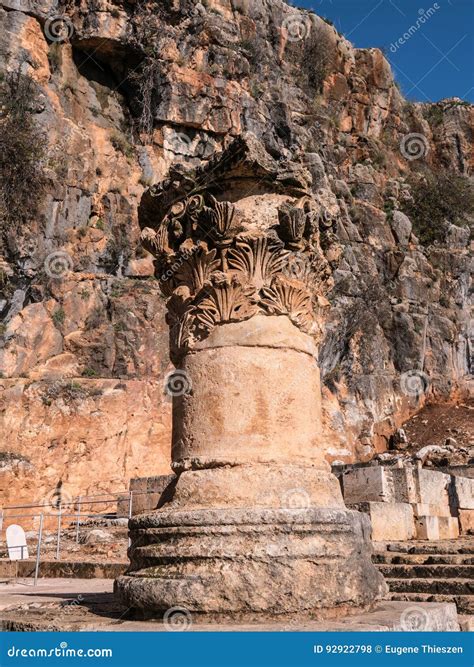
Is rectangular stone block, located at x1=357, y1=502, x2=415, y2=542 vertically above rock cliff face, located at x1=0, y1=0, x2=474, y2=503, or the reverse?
rock cliff face, located at x1=0, y1=0, x2=474, y2=503

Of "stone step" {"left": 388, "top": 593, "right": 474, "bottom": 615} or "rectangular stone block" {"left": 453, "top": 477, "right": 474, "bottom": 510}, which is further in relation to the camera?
"rectangular stone block" {"left": 453, "top": 477, "right": 474, "bottom": 510}

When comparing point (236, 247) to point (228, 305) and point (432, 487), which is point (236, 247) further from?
point (432, 487)

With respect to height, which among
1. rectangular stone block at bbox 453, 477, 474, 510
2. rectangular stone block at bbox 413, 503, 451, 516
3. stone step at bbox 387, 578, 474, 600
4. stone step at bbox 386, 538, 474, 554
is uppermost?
rectangular stone block at bbox 453, 477, 474, 510

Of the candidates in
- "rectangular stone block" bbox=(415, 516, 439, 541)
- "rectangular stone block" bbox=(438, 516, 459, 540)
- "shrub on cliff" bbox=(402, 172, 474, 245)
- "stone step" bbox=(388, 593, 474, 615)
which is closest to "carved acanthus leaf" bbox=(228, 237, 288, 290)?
"stone step" bbox=(388, 593, 474, 615)

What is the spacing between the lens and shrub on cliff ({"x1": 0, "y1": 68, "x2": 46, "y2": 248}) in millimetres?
19625

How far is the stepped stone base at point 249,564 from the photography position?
3.77 meters

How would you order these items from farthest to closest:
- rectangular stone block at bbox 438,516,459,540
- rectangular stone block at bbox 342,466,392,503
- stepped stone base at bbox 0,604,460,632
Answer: rectangular stone block at bbox 438,516,459,540 → rectangular stone block at bbox 342,466,392,503 → stepped stone base at bbox 0,604,460,632

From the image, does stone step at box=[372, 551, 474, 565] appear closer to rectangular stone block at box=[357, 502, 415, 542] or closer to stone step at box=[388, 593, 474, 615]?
rectangular stone block at box=[357, 502, 415, 542]

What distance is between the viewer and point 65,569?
853cm

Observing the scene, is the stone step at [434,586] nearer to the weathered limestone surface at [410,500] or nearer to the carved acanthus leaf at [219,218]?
the weathered limestone surface at [410,500]

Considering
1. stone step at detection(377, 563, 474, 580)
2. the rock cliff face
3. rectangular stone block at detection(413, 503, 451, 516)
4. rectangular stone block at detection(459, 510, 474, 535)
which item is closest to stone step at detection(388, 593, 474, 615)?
stone step at detection(377, 563, 474, 580)

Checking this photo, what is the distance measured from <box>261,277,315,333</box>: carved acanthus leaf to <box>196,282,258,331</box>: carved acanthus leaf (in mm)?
112

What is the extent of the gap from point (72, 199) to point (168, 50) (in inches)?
308

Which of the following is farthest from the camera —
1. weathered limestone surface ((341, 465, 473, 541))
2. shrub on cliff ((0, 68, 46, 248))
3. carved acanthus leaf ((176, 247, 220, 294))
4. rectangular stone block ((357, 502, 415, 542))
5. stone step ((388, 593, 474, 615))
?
shrub on cliff ((0, 68, 46, 248))
